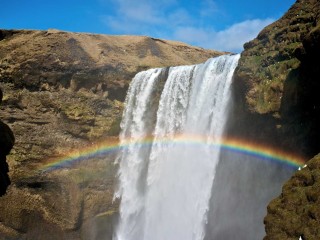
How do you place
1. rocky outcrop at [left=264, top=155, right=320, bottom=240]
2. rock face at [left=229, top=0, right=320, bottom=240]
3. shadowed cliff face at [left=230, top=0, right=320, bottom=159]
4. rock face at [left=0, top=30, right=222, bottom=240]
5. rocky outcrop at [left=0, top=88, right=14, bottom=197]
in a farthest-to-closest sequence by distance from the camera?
rock face at [left=0, top=30, right=222, bottom=240] < shadowed cliff face at [left=230, top=0, right=320, bottom=159] < rock face at [left=229, top=0, right=320, bottom=240] < rocky outcrop at [left=0, top=88, right=14, bottom=197] < rocky outcrop at [left=264, top=155, right=320, bottom=240]

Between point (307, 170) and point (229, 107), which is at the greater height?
point (229, 107)

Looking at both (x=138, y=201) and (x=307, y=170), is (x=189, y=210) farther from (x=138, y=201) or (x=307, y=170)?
(x=307, y=170)

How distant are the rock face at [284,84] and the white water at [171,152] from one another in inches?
59.3

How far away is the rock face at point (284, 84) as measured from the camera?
53.4ft

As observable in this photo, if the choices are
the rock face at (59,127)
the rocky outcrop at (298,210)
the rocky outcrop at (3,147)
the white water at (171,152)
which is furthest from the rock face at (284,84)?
the rock face at (59,127)

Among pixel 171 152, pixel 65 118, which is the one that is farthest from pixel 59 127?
pixel 171 152

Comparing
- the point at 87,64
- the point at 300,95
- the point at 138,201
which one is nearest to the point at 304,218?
the point at 300,95

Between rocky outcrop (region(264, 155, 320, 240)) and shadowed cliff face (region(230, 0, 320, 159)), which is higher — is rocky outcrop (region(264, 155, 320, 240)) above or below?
below

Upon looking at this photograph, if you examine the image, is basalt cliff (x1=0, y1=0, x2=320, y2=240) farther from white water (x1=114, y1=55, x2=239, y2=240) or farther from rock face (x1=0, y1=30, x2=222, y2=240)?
white water (x1=114, y1=55, x2=239, y2=240)

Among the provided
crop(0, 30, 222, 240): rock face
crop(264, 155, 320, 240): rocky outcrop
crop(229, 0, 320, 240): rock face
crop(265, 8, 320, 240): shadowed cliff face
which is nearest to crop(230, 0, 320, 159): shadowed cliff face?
crop(229, 0, 320, 240): rock face

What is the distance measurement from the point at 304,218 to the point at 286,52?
414 inches

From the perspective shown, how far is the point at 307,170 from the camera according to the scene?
11.0 m

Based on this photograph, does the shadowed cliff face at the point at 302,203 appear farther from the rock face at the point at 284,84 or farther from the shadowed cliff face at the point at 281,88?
the shadowed cliff face at the point at 281,88

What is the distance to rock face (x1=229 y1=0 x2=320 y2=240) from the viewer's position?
16.3m
